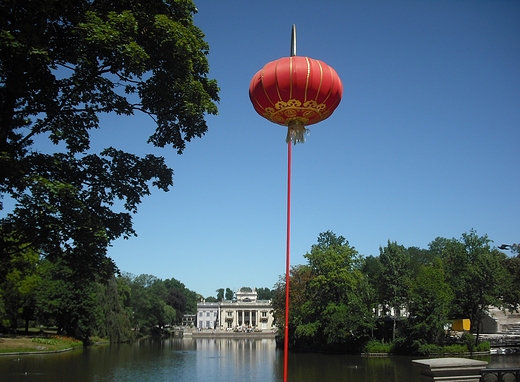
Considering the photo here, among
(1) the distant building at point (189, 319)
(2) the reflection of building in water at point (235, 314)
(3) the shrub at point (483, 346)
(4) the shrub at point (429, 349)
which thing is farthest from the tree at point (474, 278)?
(1) the distant building at point (189, 319)

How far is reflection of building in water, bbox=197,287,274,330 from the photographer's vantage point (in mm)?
87125

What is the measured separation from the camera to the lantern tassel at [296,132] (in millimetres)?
7199

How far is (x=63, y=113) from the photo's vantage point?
348 inches

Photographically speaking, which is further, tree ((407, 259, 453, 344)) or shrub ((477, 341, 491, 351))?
shrub ((477, 341, 491, 351))

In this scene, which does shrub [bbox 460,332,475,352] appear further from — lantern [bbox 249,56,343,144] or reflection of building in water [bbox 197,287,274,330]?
reflection of building in water [bbox 197,287,274,330]

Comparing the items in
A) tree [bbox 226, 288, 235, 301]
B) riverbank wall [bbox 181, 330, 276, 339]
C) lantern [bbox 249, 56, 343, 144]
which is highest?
lantern [bbox 249, 56, 343, 144]

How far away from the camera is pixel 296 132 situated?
722 cm

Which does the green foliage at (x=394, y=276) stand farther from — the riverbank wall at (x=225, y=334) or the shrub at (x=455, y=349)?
the riverbank wall at (x=225, y=334)

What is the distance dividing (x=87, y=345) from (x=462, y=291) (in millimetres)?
29002

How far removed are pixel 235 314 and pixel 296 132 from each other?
84411 millimetres

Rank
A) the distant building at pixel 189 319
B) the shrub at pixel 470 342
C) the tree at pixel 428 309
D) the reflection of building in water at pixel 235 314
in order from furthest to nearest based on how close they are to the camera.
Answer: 1. the distant building at pixel 189 319
2. the reflection of building in water at pixel 235 314
3. the shrub at pixel 470 342
4. the tree at pixel 428 309

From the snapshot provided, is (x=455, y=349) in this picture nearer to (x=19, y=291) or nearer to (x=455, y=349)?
(x=455, y=349)

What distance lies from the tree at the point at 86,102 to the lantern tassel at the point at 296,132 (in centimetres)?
223

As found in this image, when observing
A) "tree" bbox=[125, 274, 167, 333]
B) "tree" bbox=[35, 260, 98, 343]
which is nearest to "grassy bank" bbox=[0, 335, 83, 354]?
"tree" bbox=[35, 260, 98, 343]
